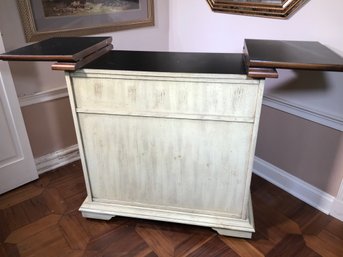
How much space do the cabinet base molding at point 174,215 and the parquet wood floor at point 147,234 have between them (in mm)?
63

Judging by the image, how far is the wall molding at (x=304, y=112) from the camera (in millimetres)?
1562

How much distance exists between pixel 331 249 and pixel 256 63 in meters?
1.13

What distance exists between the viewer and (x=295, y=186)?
6.15 feet

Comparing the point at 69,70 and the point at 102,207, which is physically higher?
the point at 69,70

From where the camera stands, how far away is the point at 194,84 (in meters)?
1.24

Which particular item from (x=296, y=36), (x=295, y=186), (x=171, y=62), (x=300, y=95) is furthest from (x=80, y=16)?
(x=295, y=186)

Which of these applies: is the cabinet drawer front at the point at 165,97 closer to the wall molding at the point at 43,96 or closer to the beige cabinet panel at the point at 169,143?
the beige cabinet panel at the point at 169,143

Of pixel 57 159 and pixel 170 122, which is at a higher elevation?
pixel 170 122

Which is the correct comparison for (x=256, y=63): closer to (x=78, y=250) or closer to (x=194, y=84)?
(x=194, y=84)

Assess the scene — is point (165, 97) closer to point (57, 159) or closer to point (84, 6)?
point (84, 6)

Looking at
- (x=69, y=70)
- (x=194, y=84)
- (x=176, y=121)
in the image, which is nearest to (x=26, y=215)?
(x=69, y=70)

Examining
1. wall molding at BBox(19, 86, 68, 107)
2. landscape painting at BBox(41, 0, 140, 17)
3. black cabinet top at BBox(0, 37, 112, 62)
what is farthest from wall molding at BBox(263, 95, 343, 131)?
wall molding at BBox(19, 86, 68, 107)

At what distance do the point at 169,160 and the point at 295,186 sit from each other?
3.17ft

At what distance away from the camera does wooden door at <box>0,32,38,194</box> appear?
173 centimetres
